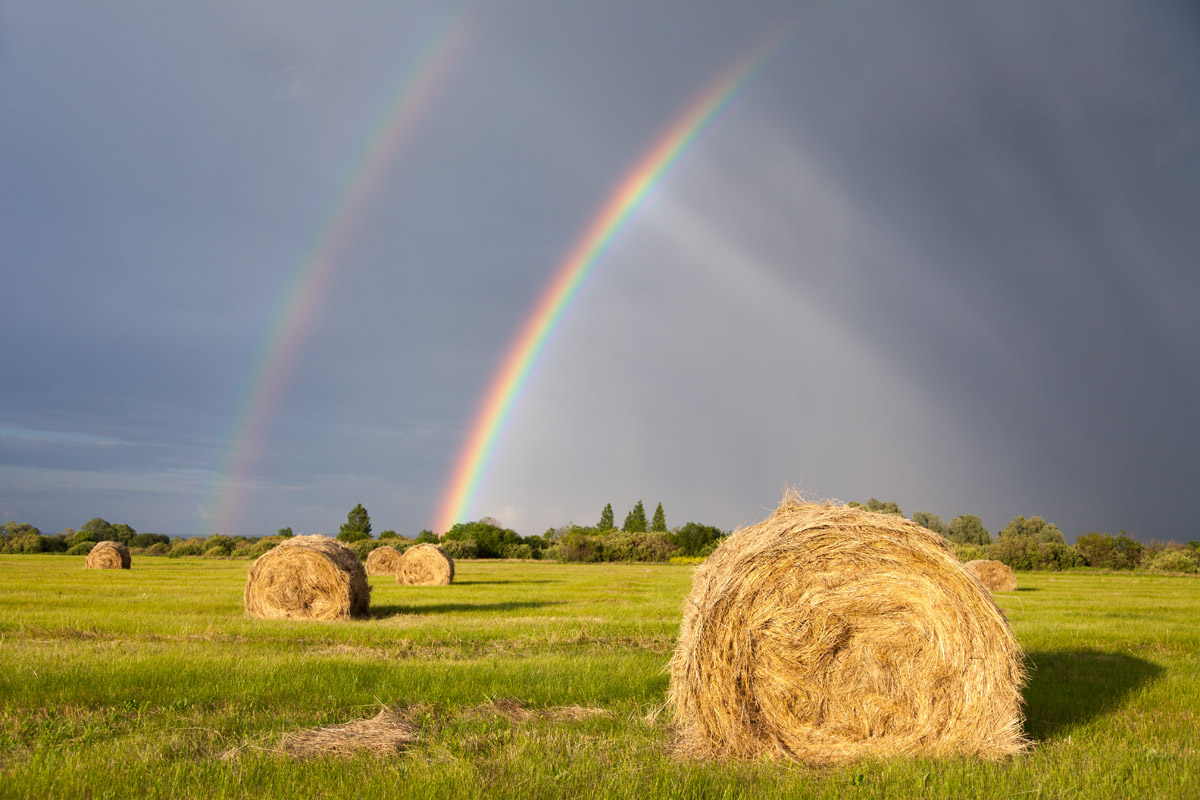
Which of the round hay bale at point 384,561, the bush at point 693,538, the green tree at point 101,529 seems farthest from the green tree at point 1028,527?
the green tree at point 101,529

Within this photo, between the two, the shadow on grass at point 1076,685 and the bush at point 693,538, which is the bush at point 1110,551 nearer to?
the bush at point 693,538

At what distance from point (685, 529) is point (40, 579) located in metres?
60.4

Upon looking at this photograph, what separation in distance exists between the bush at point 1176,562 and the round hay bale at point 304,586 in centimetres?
5823

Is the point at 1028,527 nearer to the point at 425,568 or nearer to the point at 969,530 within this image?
the point at 969,530

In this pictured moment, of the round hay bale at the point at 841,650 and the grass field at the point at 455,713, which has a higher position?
the round hay bale at the point at 841,650

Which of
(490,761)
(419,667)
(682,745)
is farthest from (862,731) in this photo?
(419,667)

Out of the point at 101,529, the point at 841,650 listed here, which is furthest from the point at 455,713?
the point at 101,529

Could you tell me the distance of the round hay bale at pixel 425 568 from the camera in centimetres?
2884

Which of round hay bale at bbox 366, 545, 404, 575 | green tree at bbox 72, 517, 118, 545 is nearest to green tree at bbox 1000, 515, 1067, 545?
round hay bale at bbox 366, 545, 404, 575

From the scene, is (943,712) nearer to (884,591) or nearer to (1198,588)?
(884,591)

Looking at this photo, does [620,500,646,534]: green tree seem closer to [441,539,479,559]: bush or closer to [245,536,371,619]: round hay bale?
[441,539,479,559]: bush

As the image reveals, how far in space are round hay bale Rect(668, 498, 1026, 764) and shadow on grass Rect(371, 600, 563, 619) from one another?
1116cm

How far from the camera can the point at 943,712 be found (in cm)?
652

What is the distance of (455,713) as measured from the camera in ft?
23.4
